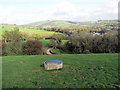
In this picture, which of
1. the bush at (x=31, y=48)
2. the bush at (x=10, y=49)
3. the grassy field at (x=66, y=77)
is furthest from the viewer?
the bush at (x=31, y=48)

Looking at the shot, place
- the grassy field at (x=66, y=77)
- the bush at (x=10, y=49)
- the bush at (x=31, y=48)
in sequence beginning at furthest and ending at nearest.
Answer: the bush at (x=31, y=48) → the bush at (x=10, y=49) → the grassy field at (x=66, y=77)

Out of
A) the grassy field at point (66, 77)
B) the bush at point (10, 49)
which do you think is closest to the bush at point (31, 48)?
the bush at point (10, 49)

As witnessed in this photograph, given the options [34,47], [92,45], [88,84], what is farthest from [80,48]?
[88,84]

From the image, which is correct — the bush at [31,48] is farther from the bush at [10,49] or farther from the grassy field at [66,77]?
the grassy field at [66,77]

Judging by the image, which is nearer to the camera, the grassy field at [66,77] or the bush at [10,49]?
the grassy field at [66,77]

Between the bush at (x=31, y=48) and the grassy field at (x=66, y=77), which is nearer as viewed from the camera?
the grassy field at (x=66, y=77)

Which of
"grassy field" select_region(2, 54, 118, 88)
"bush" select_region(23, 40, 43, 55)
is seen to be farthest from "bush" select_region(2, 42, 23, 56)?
"grassy field" select_region(2, 54, 118, 88)

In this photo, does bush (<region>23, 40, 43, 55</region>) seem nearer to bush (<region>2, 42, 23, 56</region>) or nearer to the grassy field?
bush (<region>2, 42, 23, 56</region>)

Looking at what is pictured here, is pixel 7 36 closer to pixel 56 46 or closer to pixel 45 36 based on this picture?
pixel 56 46

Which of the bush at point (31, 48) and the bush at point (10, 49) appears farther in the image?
the bush at point (31, 48)

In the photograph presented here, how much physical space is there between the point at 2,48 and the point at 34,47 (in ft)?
37.6

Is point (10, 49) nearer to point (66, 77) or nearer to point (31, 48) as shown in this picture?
point (31, 48)

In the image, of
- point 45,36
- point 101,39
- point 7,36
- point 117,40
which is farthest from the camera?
point 45,36

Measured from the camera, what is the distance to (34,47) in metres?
48.6
